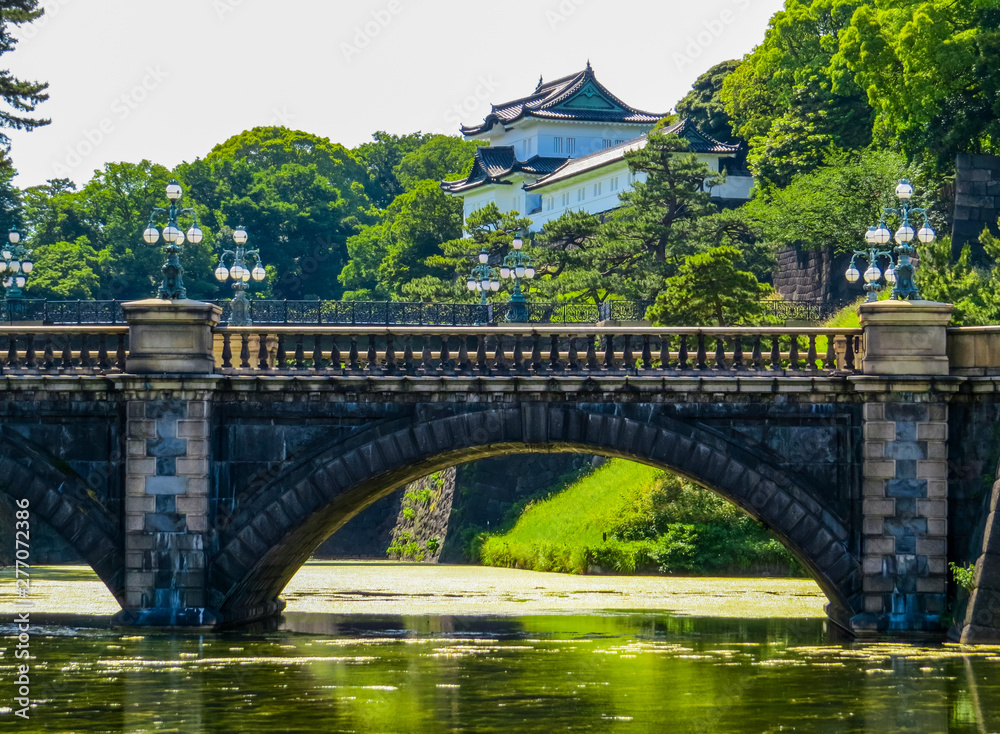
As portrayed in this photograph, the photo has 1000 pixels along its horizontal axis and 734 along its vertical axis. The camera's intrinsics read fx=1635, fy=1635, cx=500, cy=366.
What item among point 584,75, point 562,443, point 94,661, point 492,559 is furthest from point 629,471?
point 584,75

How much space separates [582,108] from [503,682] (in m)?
84.4

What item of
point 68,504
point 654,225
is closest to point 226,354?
point 68,504

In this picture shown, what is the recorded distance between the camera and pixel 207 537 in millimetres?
29547

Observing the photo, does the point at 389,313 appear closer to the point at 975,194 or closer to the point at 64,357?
the point at 975,194

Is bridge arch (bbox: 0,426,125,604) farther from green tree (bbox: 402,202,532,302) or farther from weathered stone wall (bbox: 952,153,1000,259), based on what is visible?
green tree (bbox: 402,202,532,302)

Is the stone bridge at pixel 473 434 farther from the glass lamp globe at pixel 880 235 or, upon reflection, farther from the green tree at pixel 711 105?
the green tree at pixel 711 105

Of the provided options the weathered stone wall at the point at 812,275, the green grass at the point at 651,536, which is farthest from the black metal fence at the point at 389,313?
the weathered stone wall at the point at 812,275

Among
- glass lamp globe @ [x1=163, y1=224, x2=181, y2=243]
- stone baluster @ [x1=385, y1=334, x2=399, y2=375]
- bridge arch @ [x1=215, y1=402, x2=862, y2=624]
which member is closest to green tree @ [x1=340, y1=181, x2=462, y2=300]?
glass lamp globe @ [x1=163, y1=224, x2=181, y2=243]

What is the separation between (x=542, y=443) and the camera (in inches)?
1188

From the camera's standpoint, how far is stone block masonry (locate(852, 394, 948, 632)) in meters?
29.2

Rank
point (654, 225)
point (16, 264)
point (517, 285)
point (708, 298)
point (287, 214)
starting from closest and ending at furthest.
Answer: point (517, 285)
point (16, 264)
point (708, 298)
point (654, 225)
point (287, 214)

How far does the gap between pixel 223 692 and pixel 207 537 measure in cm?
692

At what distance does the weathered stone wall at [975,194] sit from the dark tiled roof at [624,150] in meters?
18.5

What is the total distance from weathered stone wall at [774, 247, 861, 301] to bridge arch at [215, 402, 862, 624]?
37.9 meters
